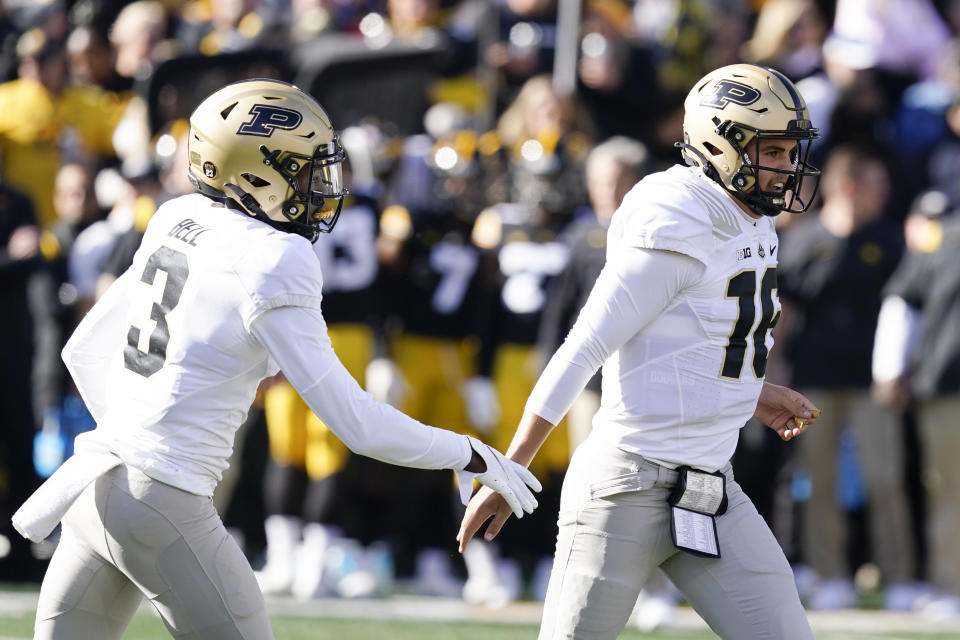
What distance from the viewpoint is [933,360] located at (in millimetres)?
6805

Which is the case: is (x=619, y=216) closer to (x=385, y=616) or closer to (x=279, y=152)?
(x=279, y=152)

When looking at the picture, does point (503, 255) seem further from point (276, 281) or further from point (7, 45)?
point (276, 281)

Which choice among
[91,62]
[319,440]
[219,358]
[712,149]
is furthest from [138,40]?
[219,358]

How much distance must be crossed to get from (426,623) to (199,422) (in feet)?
10.7

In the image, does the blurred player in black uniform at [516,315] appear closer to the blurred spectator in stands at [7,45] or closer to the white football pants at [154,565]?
the blurred spectator in stands at [7,45]

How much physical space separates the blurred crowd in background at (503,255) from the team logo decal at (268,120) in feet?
10.8

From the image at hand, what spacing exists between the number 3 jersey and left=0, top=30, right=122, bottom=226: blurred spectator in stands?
5104mm

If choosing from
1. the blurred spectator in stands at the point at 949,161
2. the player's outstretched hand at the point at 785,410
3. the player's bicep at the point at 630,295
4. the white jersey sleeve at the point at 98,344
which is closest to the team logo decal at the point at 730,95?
the player's bicep at the point at 630,295

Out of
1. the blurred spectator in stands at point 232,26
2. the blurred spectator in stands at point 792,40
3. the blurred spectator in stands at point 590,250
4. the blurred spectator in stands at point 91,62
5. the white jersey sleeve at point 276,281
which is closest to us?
the white jersey sleeve at point 276,281

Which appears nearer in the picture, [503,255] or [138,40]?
[503,255]

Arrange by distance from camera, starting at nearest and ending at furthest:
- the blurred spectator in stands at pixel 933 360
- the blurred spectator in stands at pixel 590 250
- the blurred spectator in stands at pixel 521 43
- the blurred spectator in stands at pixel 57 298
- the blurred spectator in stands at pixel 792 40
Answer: the blurred spectator in stands at pixel 590 250 < the blurred spectator in stands at pixel 933 360 < the blurred spectator in stands at pixel 57 298 < the blurred spectator in stands at pixel 792 40 < the blurred spectator in stands at pixel 521 43

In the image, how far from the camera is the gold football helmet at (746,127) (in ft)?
11.6

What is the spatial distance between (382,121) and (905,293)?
277cm

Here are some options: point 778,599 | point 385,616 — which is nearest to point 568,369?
point 778,599
